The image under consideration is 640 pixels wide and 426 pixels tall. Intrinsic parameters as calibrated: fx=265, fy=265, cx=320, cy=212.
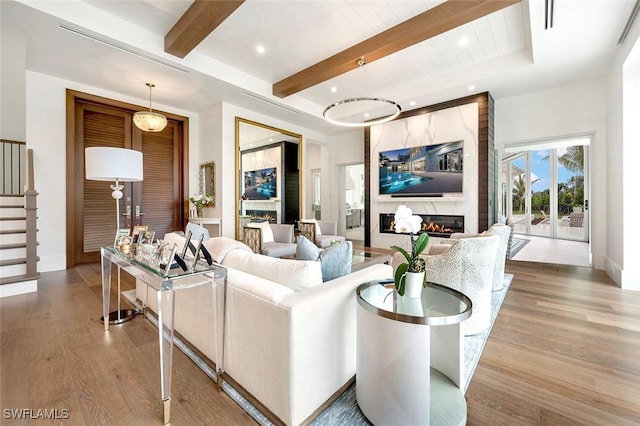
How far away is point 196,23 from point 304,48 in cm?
152

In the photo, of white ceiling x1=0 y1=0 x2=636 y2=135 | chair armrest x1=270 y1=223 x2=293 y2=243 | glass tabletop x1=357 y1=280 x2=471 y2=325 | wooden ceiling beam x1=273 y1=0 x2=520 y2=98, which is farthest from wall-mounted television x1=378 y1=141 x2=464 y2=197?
glass tabletop x1=357 y1=280 x2=471 y2=325

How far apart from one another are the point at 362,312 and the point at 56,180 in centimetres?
552

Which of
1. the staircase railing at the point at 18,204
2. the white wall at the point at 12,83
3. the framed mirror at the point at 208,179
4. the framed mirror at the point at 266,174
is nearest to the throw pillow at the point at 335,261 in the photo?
the staircase railing at the point at 18,204

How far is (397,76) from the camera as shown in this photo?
493 cm

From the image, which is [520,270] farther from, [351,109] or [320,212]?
[320,212]

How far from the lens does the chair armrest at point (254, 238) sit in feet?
14.3

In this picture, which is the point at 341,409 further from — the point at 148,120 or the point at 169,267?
the point at 148,120

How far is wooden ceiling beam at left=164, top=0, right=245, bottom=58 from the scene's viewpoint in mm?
2836

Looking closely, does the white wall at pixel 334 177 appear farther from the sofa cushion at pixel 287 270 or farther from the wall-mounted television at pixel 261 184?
the sofa cushion at pixel 287 270

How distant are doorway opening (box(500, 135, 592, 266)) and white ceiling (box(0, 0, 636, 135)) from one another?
348 cm

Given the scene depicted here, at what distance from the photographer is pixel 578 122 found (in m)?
4.58

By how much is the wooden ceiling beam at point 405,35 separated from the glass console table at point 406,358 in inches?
125

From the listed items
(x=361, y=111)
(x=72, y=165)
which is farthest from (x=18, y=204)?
(x=361, y=111)

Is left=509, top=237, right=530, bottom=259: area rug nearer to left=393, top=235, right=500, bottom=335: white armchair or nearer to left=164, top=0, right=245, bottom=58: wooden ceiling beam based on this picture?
left=393, top=235, right=500, bottom=335: white armchair
